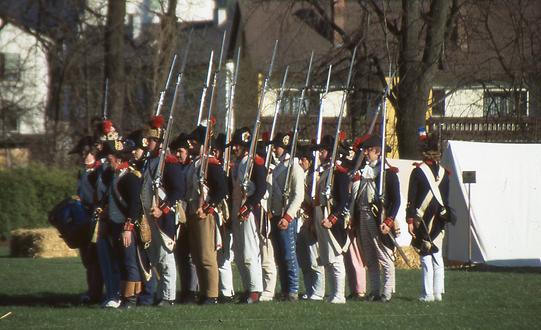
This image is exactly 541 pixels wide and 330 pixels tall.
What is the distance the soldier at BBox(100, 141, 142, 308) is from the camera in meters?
13.2

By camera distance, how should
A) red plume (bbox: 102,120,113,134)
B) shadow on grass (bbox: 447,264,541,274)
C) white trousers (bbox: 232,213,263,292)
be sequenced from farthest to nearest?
shadow on grass (bbox: 447,264,541,274), red plume (bbox: 102,120,113,134), white trousers (bbox: 232,213,263,292)

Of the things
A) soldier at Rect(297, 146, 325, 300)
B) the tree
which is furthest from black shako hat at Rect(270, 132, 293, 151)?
the tree

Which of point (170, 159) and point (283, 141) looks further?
point (283, 141)

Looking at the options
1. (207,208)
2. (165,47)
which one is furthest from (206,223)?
(165,47)

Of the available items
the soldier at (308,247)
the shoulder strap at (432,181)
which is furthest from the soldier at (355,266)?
the shoulder strap at (432,181)

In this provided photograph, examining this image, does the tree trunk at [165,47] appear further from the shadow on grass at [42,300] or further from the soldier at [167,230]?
the soldier at [167,230]

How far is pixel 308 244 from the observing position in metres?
14.4

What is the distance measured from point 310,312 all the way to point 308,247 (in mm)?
1881

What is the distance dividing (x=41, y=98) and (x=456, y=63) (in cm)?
2546

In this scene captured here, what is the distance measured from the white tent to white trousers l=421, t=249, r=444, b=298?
5.98 metres

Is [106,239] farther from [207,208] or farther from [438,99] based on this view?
[438,99]

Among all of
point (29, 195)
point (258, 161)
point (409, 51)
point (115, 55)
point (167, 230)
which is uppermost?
point (115, 55)

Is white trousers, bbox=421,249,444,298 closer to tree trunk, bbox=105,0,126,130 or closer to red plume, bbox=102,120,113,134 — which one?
red plume, bbox=102,120,113,134

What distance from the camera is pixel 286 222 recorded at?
13.9 meters
